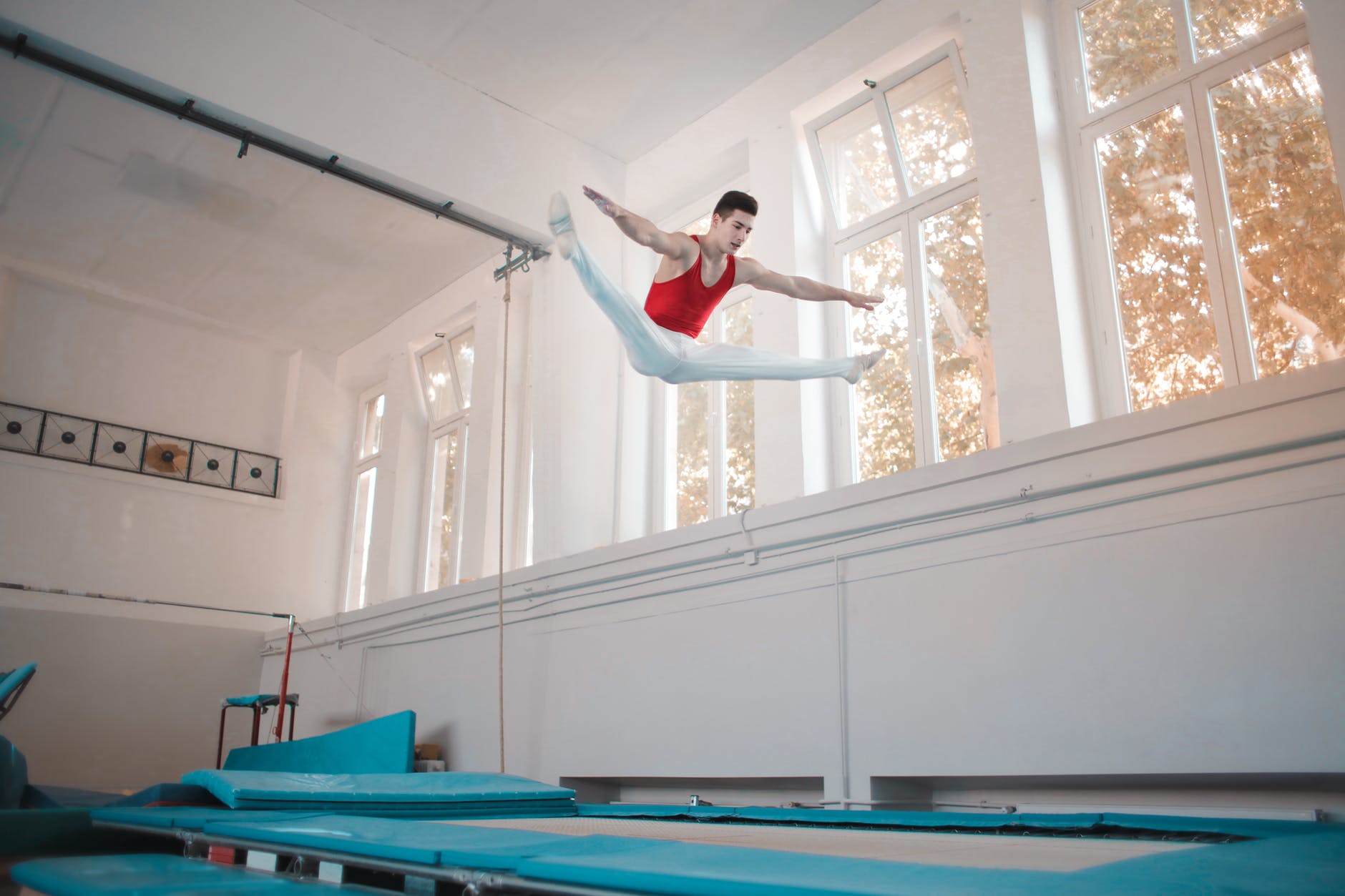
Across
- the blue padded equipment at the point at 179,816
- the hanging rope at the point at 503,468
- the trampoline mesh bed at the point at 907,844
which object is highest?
the hanging rope at the point at 503,468

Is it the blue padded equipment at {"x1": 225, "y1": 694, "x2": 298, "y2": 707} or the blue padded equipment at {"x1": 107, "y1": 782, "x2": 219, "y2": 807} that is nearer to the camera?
the blue padded equipment at {"x1": 107, "y1": 782, "x2": 219, "y2": 807}

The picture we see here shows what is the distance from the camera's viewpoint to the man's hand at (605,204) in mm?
3350

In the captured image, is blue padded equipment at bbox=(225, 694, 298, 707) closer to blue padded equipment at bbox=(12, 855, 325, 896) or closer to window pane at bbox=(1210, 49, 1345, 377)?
blue padded equipment at bbox=(12, 855, 325, 896)

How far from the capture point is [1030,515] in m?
3.52

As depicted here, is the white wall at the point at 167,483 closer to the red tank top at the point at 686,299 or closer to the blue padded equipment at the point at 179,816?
the blue padded equipment at the point at 179,816

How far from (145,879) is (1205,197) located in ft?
15.5

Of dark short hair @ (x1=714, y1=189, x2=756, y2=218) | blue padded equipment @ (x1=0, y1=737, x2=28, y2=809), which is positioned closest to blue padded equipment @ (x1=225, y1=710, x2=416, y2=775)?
blue padded equipment @ (x1=0, y1=737, x2=28, y2=809)

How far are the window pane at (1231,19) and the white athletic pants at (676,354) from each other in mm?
2335

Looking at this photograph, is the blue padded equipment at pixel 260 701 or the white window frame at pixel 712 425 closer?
the white window frame at pixel 712 425

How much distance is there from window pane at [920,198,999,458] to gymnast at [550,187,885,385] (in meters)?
1.14

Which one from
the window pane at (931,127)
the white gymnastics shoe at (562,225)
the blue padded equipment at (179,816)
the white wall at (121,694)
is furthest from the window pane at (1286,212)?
the white wall at (121,694)

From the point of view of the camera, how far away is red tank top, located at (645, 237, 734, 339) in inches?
154

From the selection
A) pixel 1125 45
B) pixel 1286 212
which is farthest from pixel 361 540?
pixel 1286 212

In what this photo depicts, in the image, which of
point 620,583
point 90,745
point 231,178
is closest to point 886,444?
point 620,583
